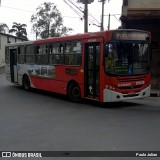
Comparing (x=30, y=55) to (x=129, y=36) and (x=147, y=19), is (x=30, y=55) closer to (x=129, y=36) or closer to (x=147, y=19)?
(x=147, y=19)

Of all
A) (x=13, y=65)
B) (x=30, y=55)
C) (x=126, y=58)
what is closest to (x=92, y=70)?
(x=126, y=58)

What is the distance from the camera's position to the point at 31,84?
19062mm

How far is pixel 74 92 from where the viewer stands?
14883mm

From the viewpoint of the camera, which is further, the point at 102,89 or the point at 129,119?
the point at 102,89

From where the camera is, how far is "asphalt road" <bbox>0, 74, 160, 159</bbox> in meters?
7.53

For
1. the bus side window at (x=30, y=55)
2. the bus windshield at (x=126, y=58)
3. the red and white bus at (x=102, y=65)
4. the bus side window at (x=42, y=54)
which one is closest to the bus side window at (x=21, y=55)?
the bus side window at (x=30, y=55)

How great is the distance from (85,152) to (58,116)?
14.5 feet

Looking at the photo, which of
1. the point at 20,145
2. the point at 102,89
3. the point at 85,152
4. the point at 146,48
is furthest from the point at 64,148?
the point at 146,48

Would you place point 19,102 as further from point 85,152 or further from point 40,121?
point 85,152

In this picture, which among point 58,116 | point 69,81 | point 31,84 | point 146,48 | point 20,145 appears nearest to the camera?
point 20,145

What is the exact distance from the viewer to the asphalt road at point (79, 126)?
296 inches

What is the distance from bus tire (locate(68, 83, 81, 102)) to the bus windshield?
2114 mm

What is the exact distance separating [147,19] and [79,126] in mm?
12082

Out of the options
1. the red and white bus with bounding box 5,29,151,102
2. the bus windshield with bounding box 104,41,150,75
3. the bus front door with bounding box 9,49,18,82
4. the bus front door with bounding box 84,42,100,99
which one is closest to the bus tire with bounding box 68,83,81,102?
the red and white bus with bounding box 5,29,151,102
